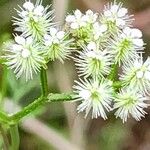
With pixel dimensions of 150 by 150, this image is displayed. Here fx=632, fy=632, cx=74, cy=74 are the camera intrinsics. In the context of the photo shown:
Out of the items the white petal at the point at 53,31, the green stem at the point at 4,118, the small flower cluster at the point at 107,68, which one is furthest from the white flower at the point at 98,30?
the green stem at the point at 4,118

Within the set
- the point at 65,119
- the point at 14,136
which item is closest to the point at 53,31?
the point at 14,136

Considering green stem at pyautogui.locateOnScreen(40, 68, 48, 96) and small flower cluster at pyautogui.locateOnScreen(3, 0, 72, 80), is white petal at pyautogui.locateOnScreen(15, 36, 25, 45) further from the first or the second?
green stem at pyautogui.locateOnScreen(40, 68, 48, 96)

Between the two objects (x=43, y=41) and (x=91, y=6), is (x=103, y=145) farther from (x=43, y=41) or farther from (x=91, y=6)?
(x=43, y=41)

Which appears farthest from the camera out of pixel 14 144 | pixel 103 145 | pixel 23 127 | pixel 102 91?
pixel 103 145

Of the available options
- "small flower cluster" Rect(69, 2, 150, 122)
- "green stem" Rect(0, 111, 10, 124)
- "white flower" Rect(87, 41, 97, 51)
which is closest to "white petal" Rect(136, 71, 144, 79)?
"small flower cluster" Rect(69, 2, 150, 122)

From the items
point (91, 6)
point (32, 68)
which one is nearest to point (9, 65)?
point (32, 68)

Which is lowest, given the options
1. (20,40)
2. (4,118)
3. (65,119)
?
(65,119)

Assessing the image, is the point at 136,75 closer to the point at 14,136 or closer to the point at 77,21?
the point at 77,21
